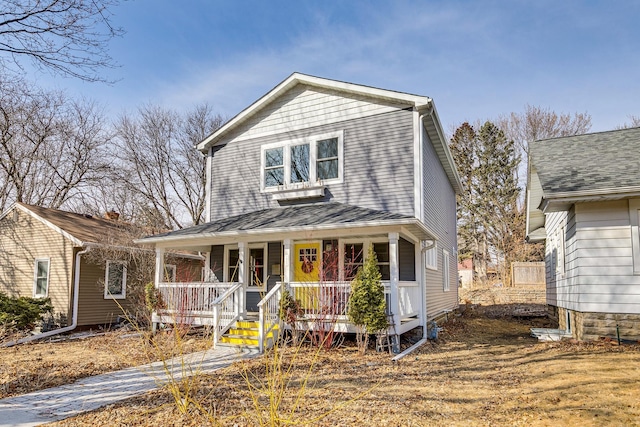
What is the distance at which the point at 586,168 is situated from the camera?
952 cm

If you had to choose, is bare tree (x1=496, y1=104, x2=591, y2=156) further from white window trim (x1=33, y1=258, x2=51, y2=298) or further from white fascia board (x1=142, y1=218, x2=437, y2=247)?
white window trim (x1=33, y1=258, x2=51, y2=298)

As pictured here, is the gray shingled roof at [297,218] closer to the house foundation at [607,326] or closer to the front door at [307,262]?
the front door at [307,262]

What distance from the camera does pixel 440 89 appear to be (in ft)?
56.3

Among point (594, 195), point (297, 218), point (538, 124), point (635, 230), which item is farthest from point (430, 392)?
point (538, 124)

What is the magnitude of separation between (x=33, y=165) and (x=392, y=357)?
23.4m

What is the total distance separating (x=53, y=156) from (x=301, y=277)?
19.4 m

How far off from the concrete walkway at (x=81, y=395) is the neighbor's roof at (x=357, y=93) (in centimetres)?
767

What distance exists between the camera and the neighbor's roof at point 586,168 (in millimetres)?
8312

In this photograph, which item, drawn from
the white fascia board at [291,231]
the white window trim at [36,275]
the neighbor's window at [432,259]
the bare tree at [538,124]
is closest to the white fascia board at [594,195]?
the white fascia board at [291,231]

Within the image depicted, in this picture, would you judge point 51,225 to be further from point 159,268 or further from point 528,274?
point 528,274

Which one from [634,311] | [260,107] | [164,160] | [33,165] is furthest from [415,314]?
[33,165]

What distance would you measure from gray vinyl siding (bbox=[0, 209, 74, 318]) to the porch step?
23.8 feet

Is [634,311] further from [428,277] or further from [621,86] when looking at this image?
[621,86]

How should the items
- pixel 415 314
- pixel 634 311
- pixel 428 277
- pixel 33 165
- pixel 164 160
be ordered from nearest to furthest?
pixel 634 311 < pixel 415 314 < pixel 428 277 < pixel 33 165 < pixel 164 160
